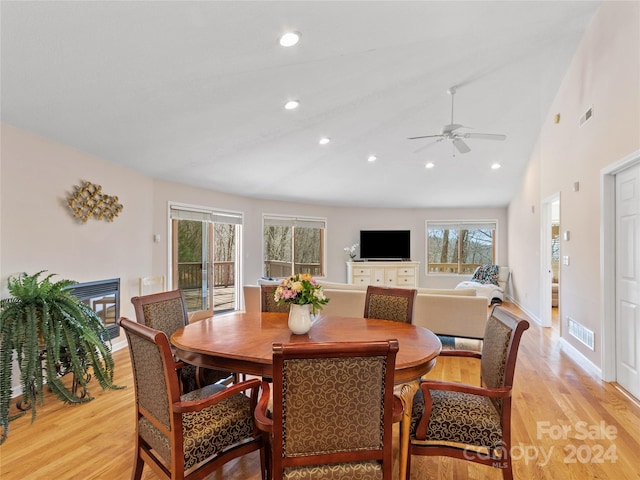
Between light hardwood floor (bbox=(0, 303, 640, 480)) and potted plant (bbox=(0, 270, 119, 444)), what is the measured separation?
18cm

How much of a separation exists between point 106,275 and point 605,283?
522 centimetres

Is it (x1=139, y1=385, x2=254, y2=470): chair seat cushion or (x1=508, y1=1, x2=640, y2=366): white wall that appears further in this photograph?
(x1=508, y1=1, x2=640, y2=366): white wall

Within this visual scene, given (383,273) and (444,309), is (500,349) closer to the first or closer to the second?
(444,309)

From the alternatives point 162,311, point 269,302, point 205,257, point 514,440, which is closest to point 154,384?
point 162,311

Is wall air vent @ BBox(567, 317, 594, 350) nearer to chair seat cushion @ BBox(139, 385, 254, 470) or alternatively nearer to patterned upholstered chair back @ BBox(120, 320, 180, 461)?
chair seat cushion @ BBox(139, 385, 254, 470)

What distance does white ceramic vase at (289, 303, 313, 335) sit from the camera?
7.18ft

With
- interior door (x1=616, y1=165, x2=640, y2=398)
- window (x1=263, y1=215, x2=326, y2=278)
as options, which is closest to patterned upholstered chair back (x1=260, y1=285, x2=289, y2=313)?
interior door (x1=616, y1=165, x2=640, y2=398)

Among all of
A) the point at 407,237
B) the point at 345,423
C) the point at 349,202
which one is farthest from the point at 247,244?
the point at 345,423

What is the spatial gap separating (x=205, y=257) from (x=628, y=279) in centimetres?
559

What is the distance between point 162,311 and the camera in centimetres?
253

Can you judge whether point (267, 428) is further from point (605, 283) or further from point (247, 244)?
point (247, 244)

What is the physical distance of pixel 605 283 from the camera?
3.43 m

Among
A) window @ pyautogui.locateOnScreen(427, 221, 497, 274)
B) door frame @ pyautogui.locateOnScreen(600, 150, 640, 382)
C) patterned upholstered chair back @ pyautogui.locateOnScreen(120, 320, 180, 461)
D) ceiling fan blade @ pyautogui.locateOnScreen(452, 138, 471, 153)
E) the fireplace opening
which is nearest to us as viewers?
patterned upholstered chair back @ pyautogui.locateOnScreen(120, 320, 180, 461)

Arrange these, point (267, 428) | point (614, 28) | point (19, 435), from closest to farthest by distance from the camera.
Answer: point (267, 428) < point (19, 435) < point (614, 28)
